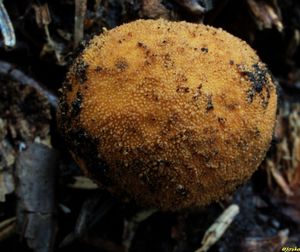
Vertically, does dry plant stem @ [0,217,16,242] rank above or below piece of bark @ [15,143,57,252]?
below

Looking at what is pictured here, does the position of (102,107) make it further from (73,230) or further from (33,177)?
(73,230)

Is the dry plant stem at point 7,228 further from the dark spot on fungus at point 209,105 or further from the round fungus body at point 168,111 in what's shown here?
the dark spot on fungus at point 209,105

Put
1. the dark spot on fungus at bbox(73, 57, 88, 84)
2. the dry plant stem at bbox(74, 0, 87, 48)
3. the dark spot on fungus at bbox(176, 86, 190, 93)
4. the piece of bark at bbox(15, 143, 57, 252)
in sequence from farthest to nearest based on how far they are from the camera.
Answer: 1. the dry plant stem at bbox(74, 0, 87, 48)
2. the piece of bark at bbox(15, 143, 57, 252)
3. the dark spot on fungus at bbox(73, 57, 88, 84)
4. the dark spot on fungus at bbox(176, 86, 190, 93)

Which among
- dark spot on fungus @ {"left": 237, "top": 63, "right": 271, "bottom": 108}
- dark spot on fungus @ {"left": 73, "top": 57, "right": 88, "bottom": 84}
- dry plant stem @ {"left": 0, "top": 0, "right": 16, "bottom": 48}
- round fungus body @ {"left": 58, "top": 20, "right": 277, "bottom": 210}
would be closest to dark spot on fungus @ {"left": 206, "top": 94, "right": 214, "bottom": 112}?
round fungus body @ {"left": 58, "top": 20, "right": 277, "bottom": 210}

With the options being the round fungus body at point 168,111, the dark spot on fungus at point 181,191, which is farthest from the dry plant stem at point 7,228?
the dark spot on fungus at point 181,191

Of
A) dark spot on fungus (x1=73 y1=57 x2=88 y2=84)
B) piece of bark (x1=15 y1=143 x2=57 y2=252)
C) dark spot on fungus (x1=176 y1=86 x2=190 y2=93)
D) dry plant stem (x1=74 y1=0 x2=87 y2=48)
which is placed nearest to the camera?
dark spot on fungus (x1=176 y1=86 x2=190 y2=93)

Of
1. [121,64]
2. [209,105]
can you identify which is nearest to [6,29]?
[121,64]

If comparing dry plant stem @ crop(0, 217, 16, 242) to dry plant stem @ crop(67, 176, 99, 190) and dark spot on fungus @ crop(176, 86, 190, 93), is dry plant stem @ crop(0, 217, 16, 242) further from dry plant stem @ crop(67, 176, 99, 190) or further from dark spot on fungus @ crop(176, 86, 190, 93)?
dark spot on fungus @ crop(176, 86, 190, 93)

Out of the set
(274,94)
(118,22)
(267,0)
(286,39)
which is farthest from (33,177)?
(286,39)
